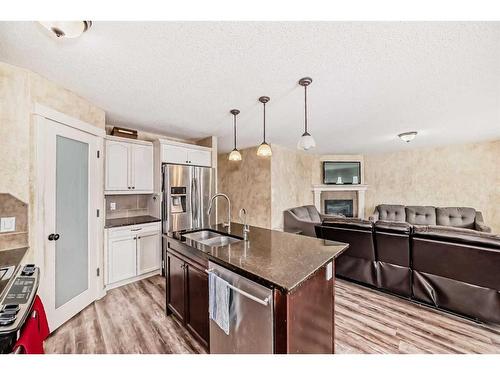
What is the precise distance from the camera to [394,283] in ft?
8.25

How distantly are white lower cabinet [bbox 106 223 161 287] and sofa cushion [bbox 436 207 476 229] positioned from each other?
5897mm

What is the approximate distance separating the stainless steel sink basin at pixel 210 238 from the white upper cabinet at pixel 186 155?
5.48 feet

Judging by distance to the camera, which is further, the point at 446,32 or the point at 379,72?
the point at 379,72

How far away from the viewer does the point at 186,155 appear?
363cm

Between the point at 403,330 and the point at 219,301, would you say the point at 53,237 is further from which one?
the point at 403,330

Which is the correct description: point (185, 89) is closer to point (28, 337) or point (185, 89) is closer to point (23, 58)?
point (23, 58)

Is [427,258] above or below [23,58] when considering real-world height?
below

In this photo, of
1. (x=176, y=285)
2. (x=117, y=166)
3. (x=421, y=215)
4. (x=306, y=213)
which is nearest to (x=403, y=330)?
(x=176, y=285)

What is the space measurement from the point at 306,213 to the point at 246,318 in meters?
4.07

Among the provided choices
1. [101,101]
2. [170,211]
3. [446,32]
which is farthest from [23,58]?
[446,32]

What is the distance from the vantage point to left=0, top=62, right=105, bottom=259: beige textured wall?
1667 millimetres

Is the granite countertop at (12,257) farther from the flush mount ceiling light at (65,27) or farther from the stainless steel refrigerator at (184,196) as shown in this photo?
the stainless steel refrigerator at (184,196)

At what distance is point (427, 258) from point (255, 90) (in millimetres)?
2642

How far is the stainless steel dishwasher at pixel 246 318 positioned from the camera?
1124 mm
